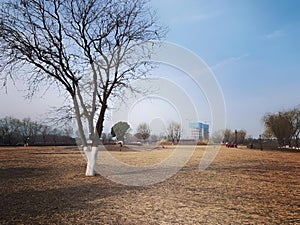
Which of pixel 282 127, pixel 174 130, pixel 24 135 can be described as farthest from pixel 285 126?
pixel 24 135

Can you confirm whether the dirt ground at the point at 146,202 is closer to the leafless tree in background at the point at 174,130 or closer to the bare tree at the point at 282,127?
the leafless tree in background at the point at 174,130

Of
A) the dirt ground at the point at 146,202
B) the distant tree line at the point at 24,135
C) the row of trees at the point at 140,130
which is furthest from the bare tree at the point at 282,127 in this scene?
the dirt ground at the point at 146,202

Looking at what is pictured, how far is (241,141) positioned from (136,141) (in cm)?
4636

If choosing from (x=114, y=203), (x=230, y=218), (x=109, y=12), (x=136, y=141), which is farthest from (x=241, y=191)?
(x=136, y=141)

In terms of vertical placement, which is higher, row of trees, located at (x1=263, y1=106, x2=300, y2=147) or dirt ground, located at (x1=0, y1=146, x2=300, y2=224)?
row of trees, located at (x1=263, y1=106, x2=300, y2=147)

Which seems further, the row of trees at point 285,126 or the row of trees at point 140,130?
the row of trees at point 285,126

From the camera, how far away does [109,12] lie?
10.2m

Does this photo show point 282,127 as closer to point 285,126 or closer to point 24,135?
point 285,126

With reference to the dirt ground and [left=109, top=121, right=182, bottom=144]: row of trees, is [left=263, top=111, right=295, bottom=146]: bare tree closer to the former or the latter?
[left=109, top=121, right=182, bottom=144]: row of trees

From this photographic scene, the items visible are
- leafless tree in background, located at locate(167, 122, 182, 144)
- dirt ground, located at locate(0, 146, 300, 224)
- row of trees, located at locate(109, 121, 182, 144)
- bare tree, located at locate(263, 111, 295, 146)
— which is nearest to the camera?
dirt ground, located at locate(0, 146, 300, 224)

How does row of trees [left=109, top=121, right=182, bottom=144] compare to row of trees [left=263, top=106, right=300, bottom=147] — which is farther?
row of trees [left=263, top=106, right=300, bottom=147]

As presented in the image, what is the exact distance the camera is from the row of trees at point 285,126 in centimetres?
4869

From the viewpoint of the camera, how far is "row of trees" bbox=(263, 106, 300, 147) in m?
48.7

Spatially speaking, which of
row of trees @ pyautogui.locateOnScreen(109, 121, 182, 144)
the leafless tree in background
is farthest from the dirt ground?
the leafless tree in background
